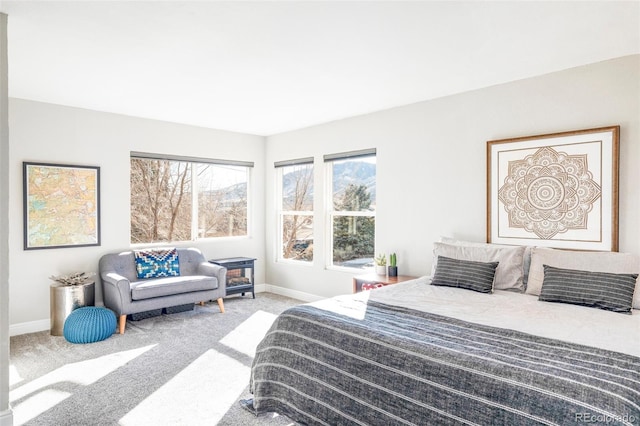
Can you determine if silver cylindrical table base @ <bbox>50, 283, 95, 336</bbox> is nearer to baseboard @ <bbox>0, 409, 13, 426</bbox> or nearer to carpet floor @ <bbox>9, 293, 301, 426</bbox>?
carpet floor @ <bbox>9, 293, 301, 426</bbox>

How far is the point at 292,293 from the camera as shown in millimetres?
5941

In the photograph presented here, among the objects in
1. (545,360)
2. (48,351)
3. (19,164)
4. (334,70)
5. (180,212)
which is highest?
(334,70)

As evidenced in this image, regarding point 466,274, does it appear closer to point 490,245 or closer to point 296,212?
point 490,245

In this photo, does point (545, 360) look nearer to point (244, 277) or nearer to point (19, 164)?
point (244, 277)

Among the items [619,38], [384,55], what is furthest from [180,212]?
[619,38]

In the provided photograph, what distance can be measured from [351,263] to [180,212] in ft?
8.17

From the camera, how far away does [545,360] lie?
174 centimetres

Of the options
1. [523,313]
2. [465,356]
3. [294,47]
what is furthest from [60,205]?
[523,313]

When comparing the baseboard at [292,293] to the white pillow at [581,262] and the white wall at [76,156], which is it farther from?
the white pillow at [581,262]

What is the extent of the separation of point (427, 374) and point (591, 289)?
5.43ft

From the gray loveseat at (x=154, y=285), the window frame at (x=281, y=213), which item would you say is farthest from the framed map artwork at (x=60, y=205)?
the window frame at (x=281, y=213)

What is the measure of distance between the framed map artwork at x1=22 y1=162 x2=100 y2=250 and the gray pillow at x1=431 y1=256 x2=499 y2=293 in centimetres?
391

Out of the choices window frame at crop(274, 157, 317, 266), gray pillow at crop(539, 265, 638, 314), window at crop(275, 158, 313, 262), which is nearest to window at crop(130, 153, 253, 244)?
window frame at crop(274, 157, 317, 266)

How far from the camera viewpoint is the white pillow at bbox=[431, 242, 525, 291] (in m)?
3.27
